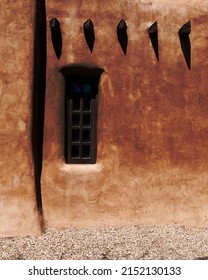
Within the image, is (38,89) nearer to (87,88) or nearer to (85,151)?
(87,88)

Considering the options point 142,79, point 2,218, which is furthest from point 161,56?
point 2,218

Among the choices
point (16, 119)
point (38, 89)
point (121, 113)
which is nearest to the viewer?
point (16, 119)

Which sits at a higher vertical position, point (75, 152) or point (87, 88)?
point (87, 88)

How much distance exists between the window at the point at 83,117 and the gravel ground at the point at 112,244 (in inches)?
57.1

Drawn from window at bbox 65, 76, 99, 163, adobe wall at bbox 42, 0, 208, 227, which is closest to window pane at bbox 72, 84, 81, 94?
window at bbox 65, 76, 99, 163

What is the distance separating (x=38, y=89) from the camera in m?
6.86

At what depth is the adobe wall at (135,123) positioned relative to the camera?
6949 mm

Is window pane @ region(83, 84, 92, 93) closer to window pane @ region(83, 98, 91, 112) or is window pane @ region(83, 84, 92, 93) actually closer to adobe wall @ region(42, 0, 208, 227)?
window pane @ region(83, 98, 91, 112)

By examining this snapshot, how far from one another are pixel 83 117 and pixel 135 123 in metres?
1.01

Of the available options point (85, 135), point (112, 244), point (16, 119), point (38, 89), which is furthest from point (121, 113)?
point (112, 244)

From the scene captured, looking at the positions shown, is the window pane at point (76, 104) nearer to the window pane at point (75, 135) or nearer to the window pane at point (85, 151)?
the window pane at point (75, 135)

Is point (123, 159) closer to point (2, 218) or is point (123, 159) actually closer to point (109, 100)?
point (109, 100)

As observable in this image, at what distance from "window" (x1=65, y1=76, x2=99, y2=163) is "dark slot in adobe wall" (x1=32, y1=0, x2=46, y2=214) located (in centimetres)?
58

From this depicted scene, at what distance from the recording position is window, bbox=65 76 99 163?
23.7 feet
